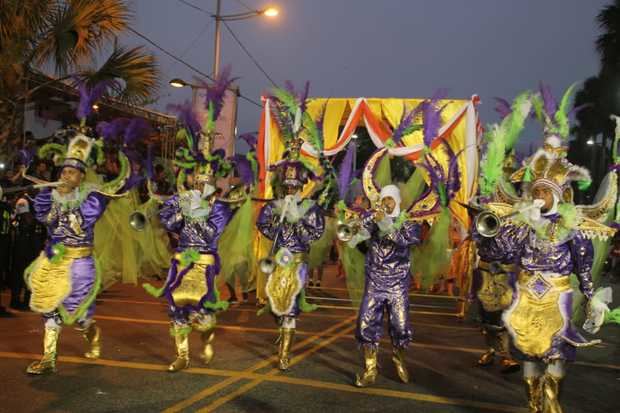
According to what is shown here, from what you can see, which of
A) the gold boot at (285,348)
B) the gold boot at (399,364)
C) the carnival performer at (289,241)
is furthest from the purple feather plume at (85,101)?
the gold boot at (399,364)

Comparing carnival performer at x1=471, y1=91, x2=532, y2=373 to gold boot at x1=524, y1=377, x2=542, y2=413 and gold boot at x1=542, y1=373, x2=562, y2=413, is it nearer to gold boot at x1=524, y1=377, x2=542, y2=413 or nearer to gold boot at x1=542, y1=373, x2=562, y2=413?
gold boot at x1=524, y1=377, x2=542, y2=413

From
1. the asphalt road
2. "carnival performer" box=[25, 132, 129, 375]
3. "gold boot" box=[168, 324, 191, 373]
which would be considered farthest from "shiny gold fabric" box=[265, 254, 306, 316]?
"carnival performer" box=[25, 132, 129, 375]

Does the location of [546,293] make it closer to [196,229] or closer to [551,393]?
[551,393]

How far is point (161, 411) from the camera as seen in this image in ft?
15.7

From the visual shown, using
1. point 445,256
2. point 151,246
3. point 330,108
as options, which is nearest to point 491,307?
point 445,256

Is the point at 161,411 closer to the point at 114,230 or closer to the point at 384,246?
the point at 384,246

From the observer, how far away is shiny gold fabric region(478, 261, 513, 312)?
6730 mm

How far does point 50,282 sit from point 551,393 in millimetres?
4333

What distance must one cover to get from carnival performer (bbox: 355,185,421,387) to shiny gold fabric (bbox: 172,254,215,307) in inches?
59.7

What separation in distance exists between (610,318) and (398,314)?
1829mm

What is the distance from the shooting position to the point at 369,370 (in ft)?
19.1

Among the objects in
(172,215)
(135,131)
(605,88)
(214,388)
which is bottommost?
(214,388)

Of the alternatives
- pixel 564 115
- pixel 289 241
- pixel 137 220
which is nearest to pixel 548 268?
pixel 564 115

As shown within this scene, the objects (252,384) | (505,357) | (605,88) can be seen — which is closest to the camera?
(252,384)
